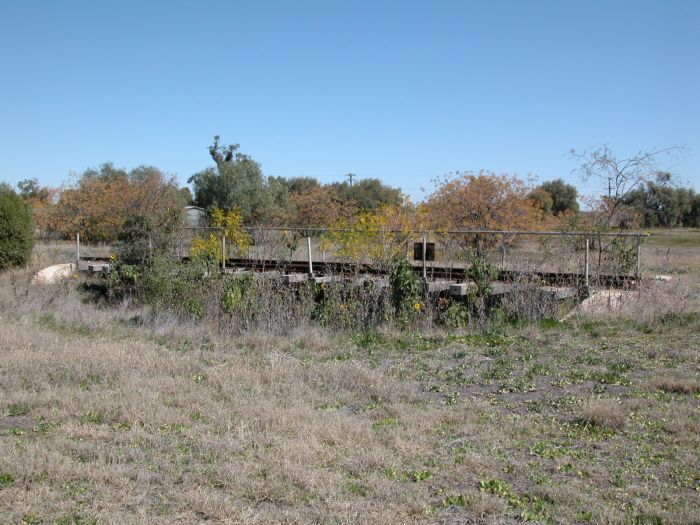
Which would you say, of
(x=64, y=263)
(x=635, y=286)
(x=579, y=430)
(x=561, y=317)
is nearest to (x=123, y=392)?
(x=579, y=430)

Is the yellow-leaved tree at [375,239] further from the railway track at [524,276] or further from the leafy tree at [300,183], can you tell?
the leafy tree at [300,183]

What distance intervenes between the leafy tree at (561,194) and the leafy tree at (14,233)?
53.5m

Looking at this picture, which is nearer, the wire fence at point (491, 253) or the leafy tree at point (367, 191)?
the wire fence at point (491, 253)

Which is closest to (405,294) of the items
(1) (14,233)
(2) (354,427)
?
(2) (354,427)

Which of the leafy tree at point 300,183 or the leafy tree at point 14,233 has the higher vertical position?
the leafy tree at point 300,183

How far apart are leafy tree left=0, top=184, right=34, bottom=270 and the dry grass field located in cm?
1033

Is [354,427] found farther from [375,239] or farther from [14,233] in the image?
[14,233]

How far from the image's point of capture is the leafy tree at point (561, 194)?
66375 millimetres

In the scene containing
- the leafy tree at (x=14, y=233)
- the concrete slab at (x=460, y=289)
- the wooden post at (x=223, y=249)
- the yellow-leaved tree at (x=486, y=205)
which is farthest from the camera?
the yellow-leaved tree at (x=486, y=205)

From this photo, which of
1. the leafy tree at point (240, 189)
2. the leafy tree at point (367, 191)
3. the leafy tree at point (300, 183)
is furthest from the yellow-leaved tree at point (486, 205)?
the leafy tree at point (300, 183)

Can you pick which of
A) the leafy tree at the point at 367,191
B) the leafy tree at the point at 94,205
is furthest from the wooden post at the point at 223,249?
the leafy tree at the point at 367,191

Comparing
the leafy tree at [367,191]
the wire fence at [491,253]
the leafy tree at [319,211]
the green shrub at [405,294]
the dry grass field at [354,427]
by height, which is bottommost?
the dry grass field at [354,427]

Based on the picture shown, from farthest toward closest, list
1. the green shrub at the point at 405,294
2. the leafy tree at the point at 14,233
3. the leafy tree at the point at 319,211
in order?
the leafy tree at the point at 319,211
the leafy tree at the point at 14,233
the green shrub at the point at 405,294

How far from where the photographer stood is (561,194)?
220ft
